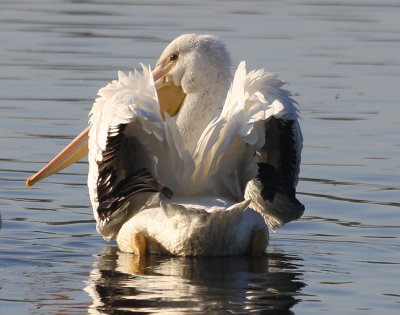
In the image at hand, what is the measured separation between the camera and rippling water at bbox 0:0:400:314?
648cm

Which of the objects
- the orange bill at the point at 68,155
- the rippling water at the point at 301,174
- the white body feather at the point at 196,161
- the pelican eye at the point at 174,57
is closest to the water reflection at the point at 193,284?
the rippling water at the point at 301,174

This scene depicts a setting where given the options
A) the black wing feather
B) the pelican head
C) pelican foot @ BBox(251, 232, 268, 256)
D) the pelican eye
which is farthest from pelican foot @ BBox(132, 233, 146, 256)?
the pelican eye

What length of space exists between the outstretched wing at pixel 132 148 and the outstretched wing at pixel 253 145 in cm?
18

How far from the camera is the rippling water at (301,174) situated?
648 centimetres

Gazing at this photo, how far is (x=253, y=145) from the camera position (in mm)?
7203

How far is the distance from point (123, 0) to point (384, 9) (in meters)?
4.16

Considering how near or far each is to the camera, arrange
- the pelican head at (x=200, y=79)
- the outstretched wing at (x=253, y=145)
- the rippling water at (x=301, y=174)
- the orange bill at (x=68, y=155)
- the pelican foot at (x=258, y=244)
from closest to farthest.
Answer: the rippling water at (x=301, y=174)
the outstretched wing at (x=253, y=145)
the pelican foot at (x=258, y=244)
the pelican head at (x=200, y=79)
the orange bill at (x=68, y=155)

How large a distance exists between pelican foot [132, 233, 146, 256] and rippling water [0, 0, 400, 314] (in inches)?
3.1

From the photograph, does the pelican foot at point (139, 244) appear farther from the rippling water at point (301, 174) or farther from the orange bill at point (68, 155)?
the orange bill at point (68, 155)

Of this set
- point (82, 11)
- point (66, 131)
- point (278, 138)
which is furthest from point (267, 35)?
point (278, 138)

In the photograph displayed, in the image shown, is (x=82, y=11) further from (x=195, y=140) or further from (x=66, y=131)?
(x=195, y=140)

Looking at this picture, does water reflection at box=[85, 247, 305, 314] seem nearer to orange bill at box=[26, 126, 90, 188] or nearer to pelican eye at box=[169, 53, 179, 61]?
orange bill at box=[26, 126, 90, 188]

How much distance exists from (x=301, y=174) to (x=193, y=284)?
3.26 metres

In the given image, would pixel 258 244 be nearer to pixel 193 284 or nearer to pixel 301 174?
pixel 193 284
